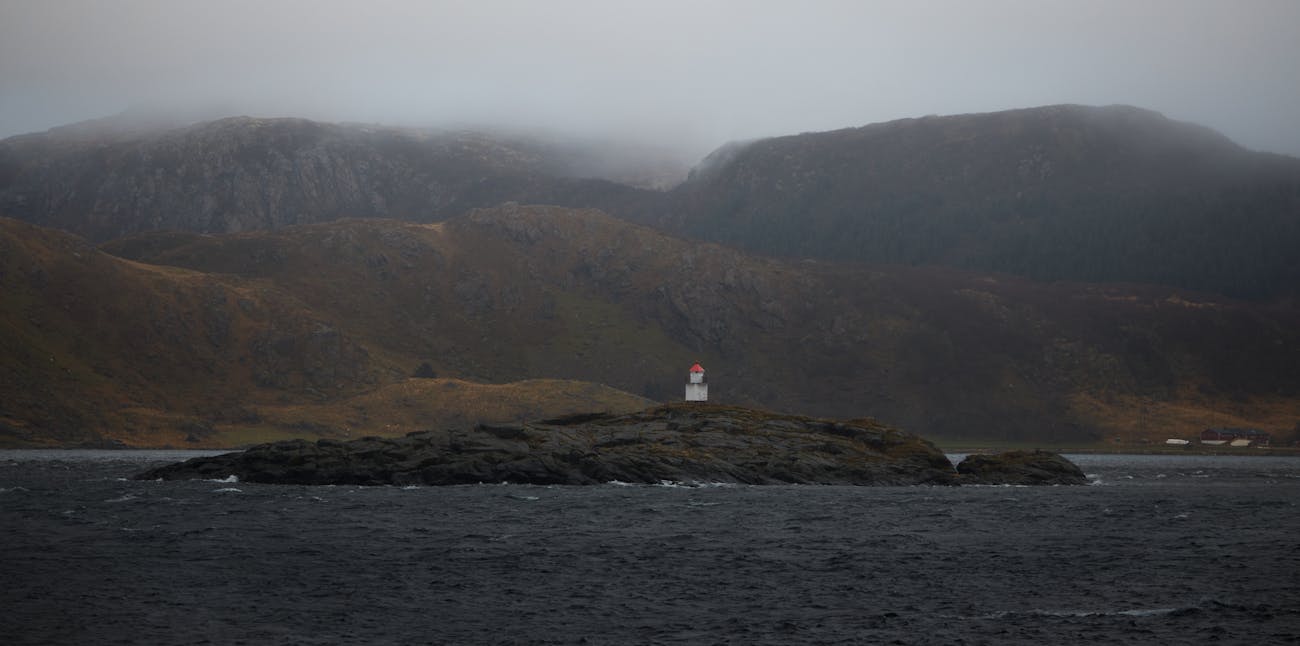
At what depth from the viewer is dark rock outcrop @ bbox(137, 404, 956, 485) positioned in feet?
433

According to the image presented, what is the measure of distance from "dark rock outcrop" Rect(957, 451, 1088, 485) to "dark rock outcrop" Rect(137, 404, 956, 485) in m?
4.75

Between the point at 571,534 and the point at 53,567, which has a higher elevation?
the point at 53,567

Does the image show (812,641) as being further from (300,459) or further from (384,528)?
(300,459)

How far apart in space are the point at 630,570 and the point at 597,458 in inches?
2771

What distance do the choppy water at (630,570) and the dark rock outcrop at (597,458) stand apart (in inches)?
852

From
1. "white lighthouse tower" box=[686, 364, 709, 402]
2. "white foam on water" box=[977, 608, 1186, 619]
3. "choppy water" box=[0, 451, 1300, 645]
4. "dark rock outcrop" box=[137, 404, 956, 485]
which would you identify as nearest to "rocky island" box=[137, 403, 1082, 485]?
"dark rock outcrop" box=[137, 404, 956, 485]

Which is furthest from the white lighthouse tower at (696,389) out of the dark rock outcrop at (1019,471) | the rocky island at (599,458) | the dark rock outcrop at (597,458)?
the dark rock outcrop at (1019,471)

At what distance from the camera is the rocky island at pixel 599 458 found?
5197 inches

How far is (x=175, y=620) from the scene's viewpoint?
48.3m

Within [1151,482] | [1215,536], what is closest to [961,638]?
[1215,536]

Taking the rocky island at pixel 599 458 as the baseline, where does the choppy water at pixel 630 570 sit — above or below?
above

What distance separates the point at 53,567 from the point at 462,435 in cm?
8109

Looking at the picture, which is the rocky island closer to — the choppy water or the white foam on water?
the choppy water

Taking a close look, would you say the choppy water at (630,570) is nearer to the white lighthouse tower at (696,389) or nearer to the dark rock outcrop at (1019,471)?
the dark rock outcrop at (1019,471)
